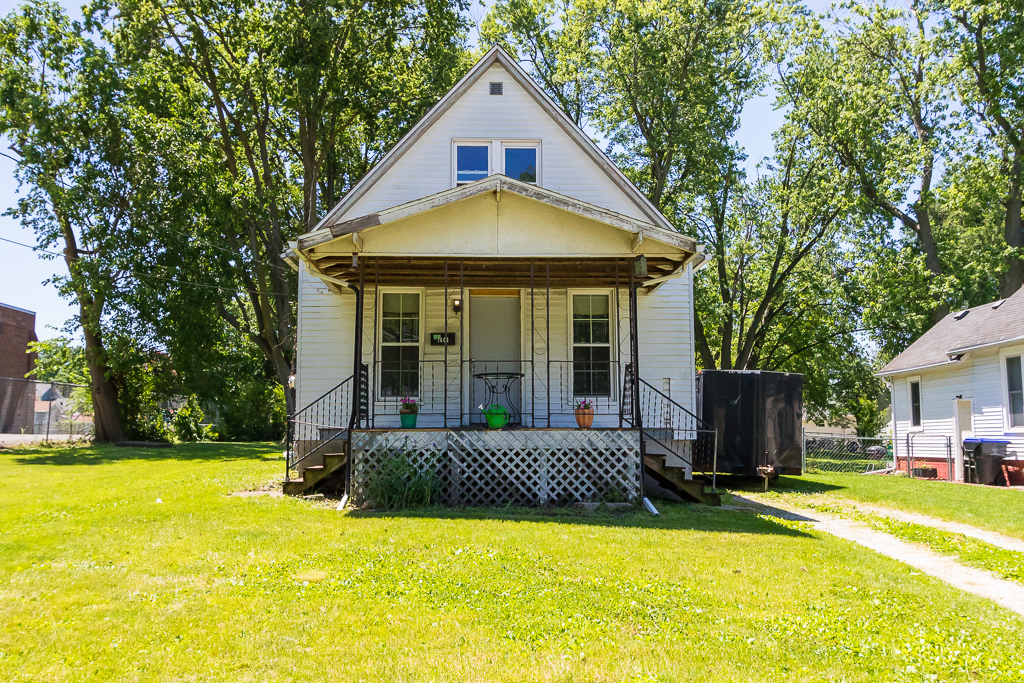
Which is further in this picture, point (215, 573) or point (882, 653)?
point (215, 573)

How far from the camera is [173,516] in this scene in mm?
9680

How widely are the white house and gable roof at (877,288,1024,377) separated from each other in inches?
364

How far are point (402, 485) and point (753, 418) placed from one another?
8.53 m

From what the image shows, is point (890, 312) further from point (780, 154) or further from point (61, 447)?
point (61, 447)

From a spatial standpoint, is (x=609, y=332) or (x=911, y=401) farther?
(x=911, y=401)

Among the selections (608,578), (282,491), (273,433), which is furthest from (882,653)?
(273,433)

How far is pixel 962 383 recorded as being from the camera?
20641mm

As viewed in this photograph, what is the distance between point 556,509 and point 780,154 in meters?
25.3

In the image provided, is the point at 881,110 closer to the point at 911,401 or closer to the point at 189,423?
the point at 911,401

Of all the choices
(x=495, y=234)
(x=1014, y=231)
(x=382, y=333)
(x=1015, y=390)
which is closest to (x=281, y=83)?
(x=382, y=333)

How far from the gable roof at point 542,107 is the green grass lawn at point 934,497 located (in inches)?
244

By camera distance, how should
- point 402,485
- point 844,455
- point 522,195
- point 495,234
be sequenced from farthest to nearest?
1. point 844,455
2. point 495,234
3. point 522,195
4. point 402,485

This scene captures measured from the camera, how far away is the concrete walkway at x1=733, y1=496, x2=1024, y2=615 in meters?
6.76

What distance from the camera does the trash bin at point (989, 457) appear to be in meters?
18.2
